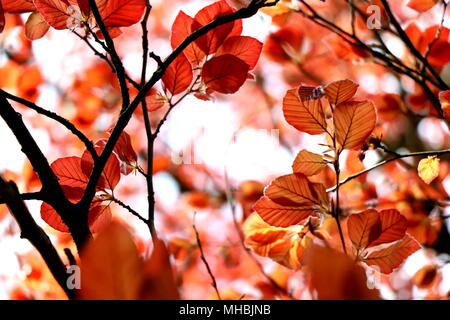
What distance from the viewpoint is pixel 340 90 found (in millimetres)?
592

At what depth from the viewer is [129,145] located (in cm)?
65

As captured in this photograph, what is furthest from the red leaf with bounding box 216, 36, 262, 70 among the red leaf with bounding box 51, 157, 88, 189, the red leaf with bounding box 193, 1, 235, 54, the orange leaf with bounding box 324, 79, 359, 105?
the red leaf with bounding box 51, 157, 88, 189

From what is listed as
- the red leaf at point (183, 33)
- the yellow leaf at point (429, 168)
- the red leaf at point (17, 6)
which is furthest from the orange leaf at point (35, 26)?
the yellow leaf at point (429, 168)

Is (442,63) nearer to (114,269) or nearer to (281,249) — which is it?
(281,249)

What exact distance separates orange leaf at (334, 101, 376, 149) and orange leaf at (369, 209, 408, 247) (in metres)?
0.09

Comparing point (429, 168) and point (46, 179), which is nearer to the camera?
point (46, 179)

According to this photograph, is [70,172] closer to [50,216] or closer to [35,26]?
[50,216]

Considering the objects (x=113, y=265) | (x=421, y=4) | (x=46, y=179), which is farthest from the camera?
(x=421, y=4)

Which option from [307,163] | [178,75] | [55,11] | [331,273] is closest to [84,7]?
[55,11]

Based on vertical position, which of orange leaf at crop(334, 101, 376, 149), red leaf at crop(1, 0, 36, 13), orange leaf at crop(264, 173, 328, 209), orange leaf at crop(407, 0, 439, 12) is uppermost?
orange leaf at crop(407, 0, 439, 12)

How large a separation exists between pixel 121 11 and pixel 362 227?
0.40 m

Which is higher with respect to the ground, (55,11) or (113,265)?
(55,11)

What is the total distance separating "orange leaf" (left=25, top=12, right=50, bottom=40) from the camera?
0.68 m

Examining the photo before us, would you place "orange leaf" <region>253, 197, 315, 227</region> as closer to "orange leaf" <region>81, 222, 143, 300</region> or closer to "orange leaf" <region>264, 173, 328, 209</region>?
"orange leaf" <region>264, 173, 328, 209</region>
